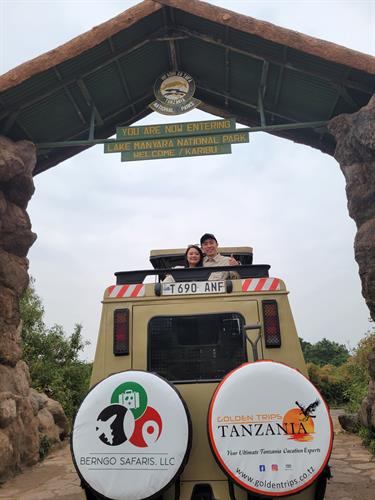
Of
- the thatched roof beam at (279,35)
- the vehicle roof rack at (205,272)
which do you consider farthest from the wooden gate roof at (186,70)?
the vehicle roof rack at (205,272)

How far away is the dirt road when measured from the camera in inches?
211

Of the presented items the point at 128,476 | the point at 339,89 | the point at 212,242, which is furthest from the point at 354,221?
the point at 128,476

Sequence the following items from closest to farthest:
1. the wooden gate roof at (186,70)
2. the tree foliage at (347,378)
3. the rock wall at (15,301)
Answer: the rock wall at (15,301) → the wooden gate roof at (186,70) → the tree foliage at (347,378)

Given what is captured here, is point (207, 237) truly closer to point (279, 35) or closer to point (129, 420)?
point (129, 420)

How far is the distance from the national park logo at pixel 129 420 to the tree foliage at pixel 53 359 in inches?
396

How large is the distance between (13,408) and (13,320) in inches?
66.9

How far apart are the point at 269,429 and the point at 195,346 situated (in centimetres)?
117

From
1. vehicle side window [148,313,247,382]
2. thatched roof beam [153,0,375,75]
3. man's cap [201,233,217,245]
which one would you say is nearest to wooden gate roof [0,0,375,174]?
thatched roof beam [153,0,375,75]

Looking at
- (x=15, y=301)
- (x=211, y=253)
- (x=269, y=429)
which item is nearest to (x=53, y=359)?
(x=15, y=301)

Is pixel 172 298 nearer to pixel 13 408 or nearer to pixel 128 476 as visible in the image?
pixel 128 476

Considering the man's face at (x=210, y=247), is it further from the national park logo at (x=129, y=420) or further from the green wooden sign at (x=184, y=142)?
the green wooden sign at (x=184, y=142)

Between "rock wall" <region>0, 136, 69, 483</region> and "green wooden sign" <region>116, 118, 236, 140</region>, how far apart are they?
225 centimetres

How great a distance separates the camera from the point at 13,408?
691 centimetres

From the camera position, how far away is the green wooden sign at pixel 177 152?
8.84 m
